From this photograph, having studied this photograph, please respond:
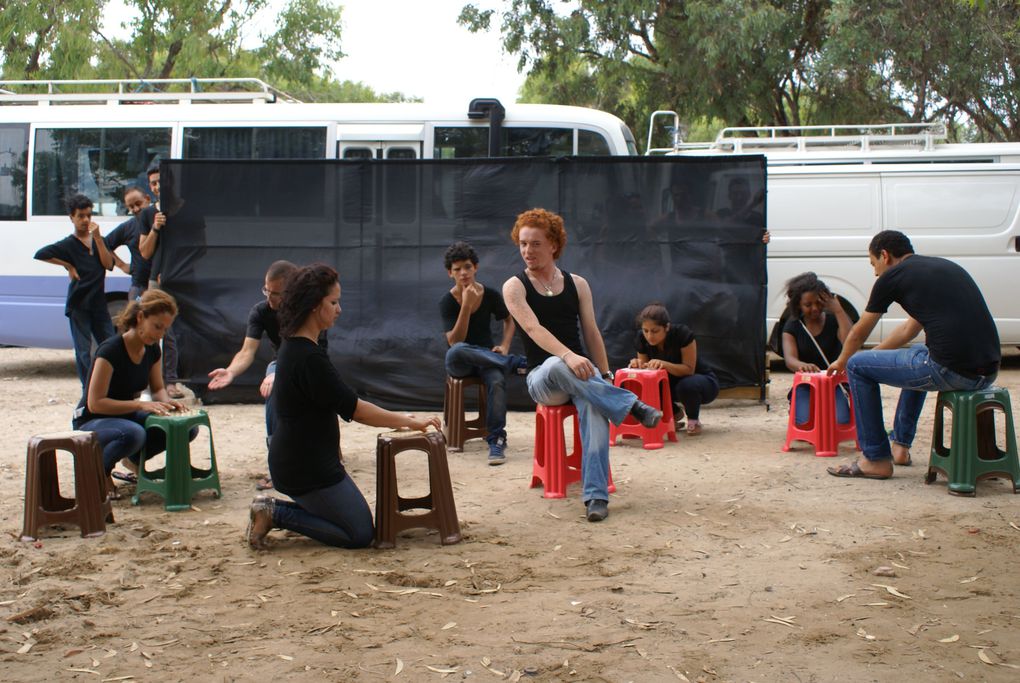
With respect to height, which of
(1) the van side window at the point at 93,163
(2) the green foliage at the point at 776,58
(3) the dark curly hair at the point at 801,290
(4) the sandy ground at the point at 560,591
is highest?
(2) the green foliage at the point at 776,58

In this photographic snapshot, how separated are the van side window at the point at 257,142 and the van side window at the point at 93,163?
14.0 inches

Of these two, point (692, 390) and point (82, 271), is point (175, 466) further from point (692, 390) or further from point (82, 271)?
point (82, 271)

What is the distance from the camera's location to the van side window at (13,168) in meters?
11.5

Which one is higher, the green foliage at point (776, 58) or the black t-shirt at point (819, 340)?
the green foliage at point (776, 58)

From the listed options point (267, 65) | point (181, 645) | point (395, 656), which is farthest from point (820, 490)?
point (267, 65)

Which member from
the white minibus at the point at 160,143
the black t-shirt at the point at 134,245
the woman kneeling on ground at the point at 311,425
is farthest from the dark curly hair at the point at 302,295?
the white minibus at the point at 160,143

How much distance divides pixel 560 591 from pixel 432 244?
521 cm

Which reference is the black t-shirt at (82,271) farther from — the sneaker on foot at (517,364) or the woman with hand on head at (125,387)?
the sneaker on foot at (517,364)

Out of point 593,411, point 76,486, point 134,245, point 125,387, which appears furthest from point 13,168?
point 593,411

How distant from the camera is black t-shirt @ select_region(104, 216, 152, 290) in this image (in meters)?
9.74

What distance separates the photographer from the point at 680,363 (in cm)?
808

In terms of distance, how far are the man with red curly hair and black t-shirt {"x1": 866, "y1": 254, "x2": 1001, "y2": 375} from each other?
1601 millimetres

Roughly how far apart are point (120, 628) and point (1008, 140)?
677 inches

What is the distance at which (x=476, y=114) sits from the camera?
1107 cm
